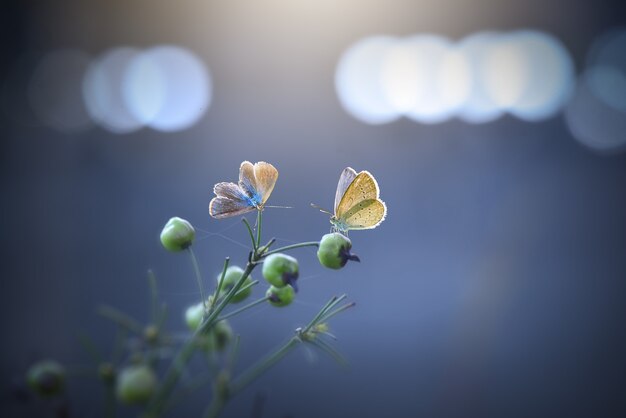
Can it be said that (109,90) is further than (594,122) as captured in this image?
No

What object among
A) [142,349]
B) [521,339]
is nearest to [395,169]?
[521,339]

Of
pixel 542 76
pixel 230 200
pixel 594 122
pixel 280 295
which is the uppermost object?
pixel 230 200

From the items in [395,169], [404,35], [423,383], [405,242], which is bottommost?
[423,383]

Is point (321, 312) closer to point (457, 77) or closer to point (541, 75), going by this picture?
point (457, 77)

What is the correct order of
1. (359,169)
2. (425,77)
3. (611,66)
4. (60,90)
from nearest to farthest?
(60,90) → (359,169) → (425,77) → (611,66)

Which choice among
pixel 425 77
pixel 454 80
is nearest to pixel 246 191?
pixel 425 77

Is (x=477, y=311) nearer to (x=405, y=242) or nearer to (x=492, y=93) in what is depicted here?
(x=405, y=242)

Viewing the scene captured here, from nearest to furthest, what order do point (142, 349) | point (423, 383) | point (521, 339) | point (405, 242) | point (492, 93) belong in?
1. point (142, 349)
2. point (423, 383)
3. point (521, 339)
4. point (405, 242)
5. point (492, 93)
